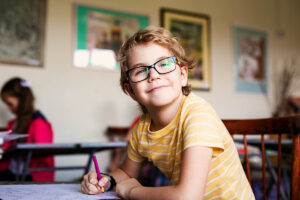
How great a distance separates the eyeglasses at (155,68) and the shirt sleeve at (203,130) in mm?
141

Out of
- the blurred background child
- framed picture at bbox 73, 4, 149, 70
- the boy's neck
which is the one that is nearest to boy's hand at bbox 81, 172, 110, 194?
the boy's neck

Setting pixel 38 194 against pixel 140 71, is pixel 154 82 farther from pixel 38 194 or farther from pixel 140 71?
pixel 38 194

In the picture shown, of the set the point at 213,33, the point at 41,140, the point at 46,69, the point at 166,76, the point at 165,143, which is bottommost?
the point at 41,140

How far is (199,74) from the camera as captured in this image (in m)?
4.05

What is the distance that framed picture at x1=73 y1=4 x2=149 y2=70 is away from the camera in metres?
3.50

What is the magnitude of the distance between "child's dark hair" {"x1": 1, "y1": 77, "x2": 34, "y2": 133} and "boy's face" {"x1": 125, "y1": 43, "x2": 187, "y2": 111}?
199 cm

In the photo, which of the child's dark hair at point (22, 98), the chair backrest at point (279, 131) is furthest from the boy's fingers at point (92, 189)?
the child's dark hair at point (22, 98)

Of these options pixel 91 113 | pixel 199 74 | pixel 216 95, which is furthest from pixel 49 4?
pixel 216 95

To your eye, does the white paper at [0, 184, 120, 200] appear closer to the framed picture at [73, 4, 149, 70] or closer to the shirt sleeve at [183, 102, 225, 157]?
the shirt sleeve at [183, 102, 225, 157]

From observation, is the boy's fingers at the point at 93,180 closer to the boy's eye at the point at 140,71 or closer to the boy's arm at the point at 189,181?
the boy's arm at the point at 189,181

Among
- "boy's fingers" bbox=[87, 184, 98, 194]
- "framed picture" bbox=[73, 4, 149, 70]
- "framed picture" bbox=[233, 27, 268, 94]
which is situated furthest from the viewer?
"framed picture" bbox=[233, 27, 268, 94]

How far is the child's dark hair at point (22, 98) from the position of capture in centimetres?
260

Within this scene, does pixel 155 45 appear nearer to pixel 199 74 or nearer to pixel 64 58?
pixel 64 58

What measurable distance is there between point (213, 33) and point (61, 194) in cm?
384
